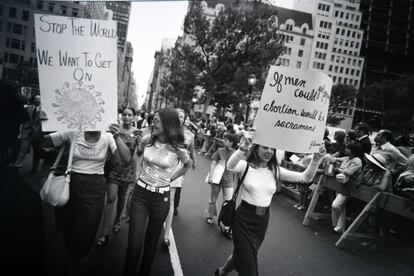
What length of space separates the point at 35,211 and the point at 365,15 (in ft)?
346

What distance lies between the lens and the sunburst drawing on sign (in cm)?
281

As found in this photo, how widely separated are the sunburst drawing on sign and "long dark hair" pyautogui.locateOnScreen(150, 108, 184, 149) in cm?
69

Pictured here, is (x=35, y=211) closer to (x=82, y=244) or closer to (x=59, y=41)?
(x=59, y=41)

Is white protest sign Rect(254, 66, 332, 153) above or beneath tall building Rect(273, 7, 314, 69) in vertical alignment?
beneath

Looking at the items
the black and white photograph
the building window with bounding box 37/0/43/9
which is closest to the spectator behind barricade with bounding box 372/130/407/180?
the black and white photograph

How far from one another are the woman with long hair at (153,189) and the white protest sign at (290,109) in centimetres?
93

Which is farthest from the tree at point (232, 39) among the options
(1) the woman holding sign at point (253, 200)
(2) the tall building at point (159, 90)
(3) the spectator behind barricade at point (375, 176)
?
(1) the woman holding sign at point (253, 200)

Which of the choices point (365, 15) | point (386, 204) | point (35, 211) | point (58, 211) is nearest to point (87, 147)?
point (58, 211)

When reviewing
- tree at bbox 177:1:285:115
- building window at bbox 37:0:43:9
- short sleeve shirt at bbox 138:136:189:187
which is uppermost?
tree at bbox 177:1:285:115

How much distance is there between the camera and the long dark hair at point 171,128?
11.1 feet

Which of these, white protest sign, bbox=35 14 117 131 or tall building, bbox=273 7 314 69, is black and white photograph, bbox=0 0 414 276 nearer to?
white protest sign, bbox=35 14 117 131

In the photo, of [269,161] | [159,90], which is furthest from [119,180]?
[159,90]

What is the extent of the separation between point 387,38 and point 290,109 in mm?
96082

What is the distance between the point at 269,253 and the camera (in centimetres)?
508
